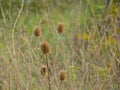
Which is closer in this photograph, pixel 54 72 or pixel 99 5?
pixel 54 72

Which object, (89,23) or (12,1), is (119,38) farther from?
(12,1)

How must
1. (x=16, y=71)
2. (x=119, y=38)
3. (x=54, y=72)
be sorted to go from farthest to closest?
(x=119, y=38), (x=54, y=72), (x=16, y=71)

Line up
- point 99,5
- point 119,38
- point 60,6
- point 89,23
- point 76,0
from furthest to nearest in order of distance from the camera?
point 60,6, point 76,0, point 89,23, point 99,5, point 119,38

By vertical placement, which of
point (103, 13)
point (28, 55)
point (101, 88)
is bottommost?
point (101, 88)

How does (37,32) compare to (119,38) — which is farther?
(119,38)

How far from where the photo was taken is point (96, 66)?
3266mm

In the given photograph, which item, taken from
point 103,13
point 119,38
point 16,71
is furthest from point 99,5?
point 16,71

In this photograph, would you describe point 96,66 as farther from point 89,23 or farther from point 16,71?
point 89,23

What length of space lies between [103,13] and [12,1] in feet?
4.34

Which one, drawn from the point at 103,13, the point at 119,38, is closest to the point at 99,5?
the point at 103,13

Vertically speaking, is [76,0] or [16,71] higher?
[76,0]

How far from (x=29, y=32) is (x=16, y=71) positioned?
1.88 meters

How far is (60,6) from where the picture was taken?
676 cm

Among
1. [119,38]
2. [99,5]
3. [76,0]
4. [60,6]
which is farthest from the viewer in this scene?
[60,6]
